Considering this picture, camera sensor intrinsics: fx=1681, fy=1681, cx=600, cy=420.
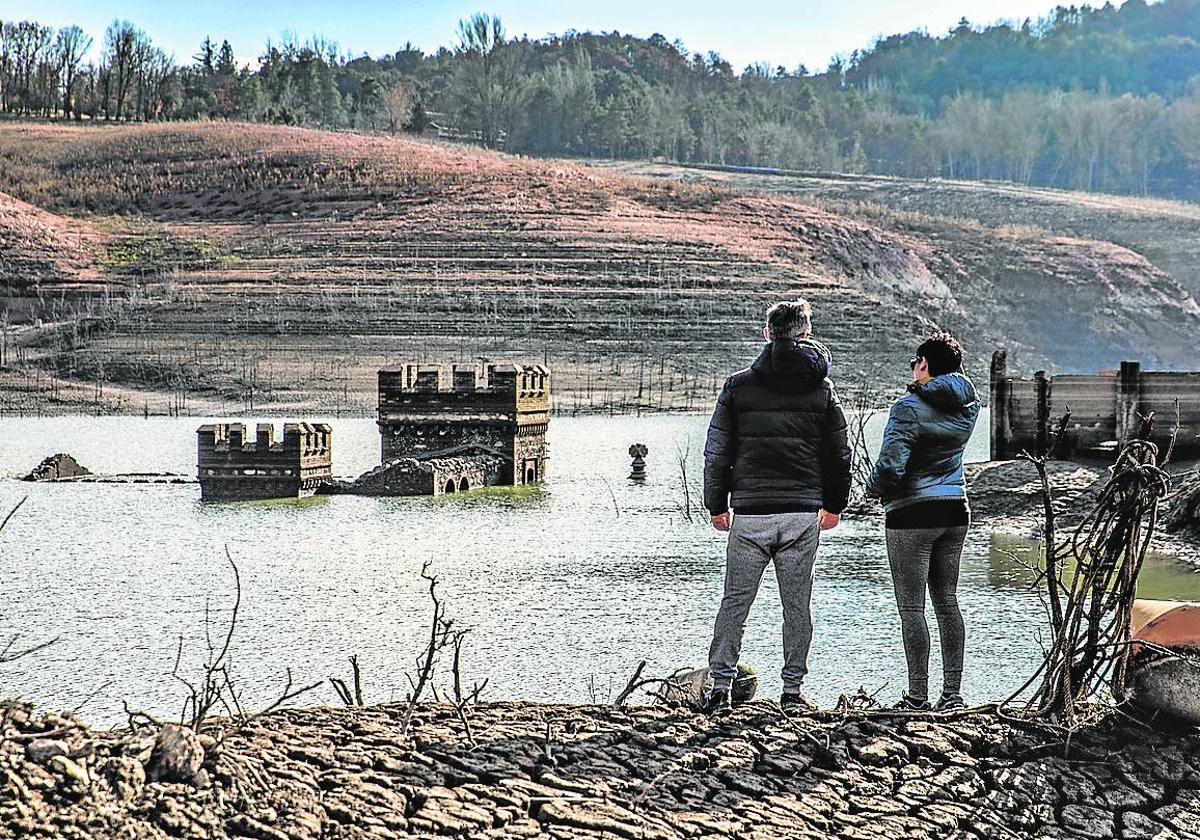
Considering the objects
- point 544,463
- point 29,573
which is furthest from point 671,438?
point 29,573

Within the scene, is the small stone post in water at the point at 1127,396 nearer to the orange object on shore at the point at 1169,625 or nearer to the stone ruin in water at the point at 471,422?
the stone ruin in water at the point at 471,422

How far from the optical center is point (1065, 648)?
4.78m

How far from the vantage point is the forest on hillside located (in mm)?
92000

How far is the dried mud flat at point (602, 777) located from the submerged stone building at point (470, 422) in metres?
14.9

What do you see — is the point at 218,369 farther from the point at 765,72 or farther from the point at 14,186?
the point at 765,72

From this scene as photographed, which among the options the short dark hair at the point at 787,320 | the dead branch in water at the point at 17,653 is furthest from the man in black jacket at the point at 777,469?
the dead branch in water at the point at 17,653

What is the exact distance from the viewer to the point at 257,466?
18297mm

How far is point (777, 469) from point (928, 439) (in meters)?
0.50

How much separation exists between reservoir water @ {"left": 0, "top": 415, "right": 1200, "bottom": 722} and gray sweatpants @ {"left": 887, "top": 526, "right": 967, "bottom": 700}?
25.2 inches

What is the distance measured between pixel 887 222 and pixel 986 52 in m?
94.7

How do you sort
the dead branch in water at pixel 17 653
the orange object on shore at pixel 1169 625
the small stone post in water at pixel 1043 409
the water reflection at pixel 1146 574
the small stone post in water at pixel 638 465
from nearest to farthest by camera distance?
the dead branch in water at pixel 17 653
the orange object on shore at pixel 1169 625
the water reflection at pixel 1146 574
the small stone post in water at pixel 1043 409
the small stone post in water at pixel 638 465

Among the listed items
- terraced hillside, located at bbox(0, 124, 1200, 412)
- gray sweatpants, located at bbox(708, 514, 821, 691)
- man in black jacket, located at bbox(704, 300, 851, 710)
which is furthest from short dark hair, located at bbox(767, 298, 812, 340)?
terraced hillside, located at bbox(0, 124, 1200, 412)

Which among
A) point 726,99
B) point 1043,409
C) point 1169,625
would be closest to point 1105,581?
point 1169,625

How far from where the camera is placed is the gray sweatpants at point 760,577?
4.87 meters
